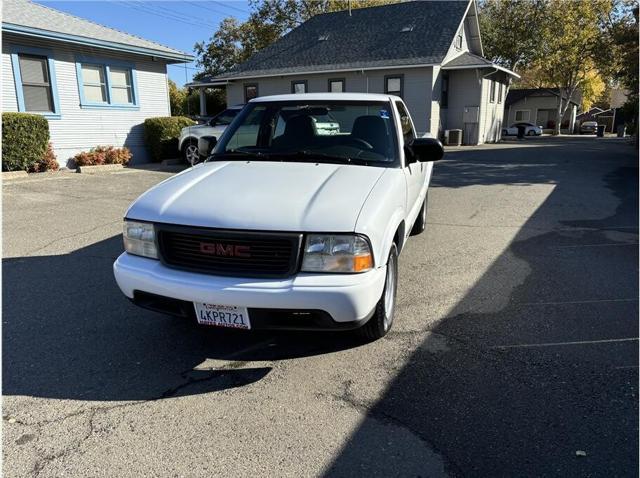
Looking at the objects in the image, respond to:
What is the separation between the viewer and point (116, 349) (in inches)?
139

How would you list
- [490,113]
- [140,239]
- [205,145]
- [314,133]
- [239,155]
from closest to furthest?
1. [140,239]
2. [239,155]
3. [314,133]
4. [205,145]
5. [490,113]

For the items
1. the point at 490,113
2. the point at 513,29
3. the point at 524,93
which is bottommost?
the point at 490,113

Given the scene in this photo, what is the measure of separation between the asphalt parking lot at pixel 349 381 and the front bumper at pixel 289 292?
0.55m

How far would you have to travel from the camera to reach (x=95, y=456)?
2.48m

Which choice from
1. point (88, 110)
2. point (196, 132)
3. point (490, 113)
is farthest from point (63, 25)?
point (490, 113)

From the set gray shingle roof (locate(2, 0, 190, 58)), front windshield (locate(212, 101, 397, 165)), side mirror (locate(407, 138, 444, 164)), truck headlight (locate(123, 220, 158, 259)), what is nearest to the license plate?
truck headlight (locate(123, 220, 158, 259))

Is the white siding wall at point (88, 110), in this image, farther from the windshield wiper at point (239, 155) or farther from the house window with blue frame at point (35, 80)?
the windshield wiper at point (239, 155)

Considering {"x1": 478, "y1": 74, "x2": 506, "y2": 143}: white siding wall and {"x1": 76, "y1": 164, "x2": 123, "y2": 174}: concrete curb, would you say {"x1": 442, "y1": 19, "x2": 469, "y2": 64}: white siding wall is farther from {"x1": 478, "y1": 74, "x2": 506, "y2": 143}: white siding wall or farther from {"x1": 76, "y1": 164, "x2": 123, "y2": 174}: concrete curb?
{"x1": 76, "y1": 164, "x2": 123, "y2": 174}: concrete curb

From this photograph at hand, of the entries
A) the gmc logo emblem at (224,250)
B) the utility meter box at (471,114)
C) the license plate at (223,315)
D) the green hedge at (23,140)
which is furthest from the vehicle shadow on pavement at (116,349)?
the utility meter box at (471,114)

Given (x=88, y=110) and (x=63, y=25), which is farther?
(x=88, y=110)

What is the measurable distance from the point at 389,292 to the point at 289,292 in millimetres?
1095

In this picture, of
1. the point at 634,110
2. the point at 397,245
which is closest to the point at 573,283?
the point at 397,245

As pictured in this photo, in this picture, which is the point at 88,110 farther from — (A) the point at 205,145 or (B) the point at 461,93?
(B) the point at 461,93

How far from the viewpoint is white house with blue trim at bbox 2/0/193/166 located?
39.0 ft
